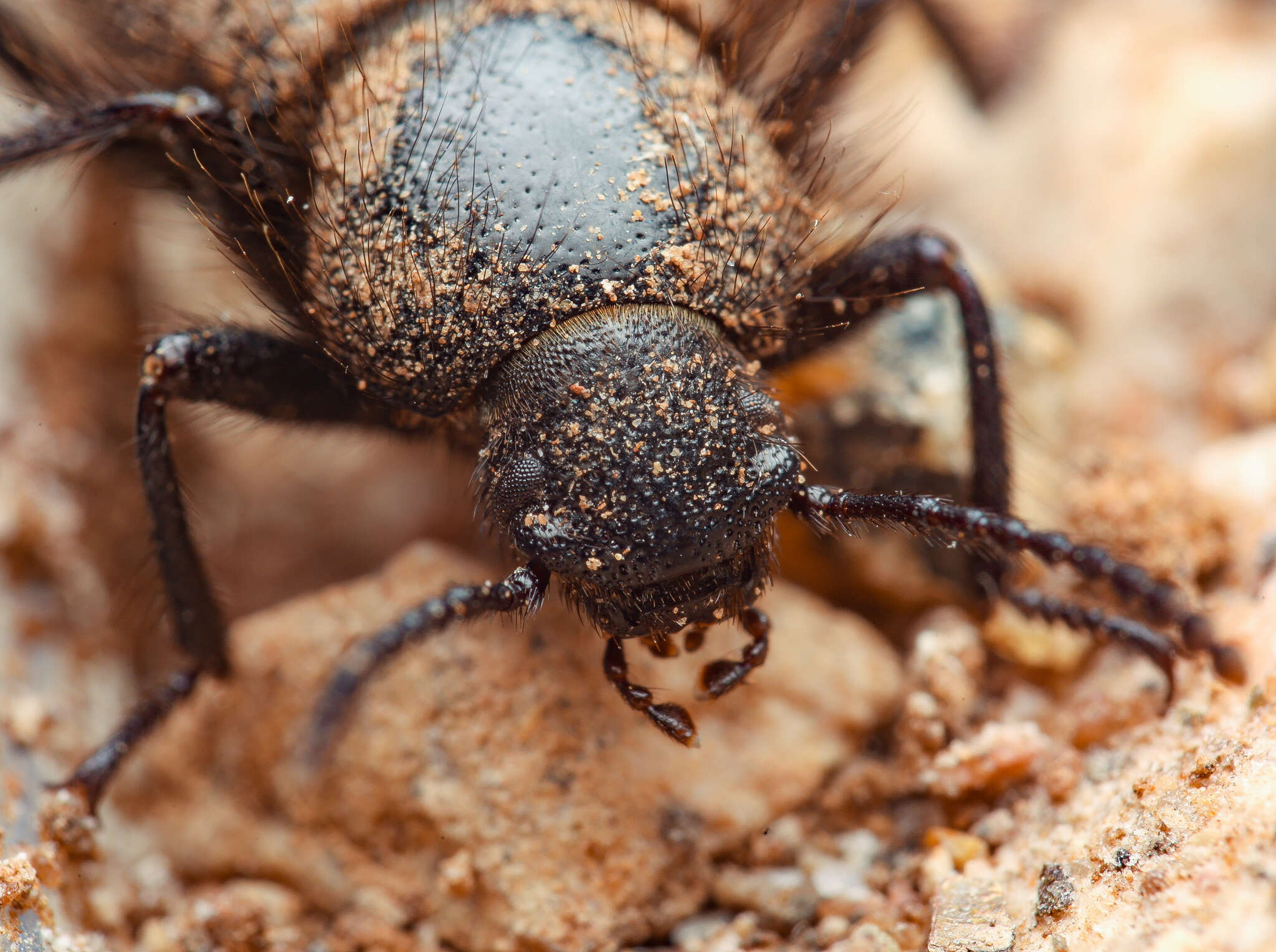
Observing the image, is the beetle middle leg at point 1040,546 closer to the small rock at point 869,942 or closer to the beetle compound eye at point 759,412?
the beetle compound eye at point 759,412

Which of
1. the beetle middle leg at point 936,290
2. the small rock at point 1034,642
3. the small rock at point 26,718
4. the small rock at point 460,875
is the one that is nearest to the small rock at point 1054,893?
the small rock at point 1034,642

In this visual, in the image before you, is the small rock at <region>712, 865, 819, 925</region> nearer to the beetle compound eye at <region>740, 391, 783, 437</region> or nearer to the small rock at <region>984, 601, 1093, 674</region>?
the small rock at <region>984, 601, 1093, 674</region>

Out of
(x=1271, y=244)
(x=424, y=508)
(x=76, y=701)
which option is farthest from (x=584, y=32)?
(x=1271, y=244)

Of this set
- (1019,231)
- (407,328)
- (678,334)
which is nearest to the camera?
(678,334)

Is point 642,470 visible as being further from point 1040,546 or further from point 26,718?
point 26,718

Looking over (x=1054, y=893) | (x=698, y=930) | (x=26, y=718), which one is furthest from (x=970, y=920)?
(x=26, y=718)

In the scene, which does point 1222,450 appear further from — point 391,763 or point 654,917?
point 391,763

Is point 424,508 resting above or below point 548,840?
above
